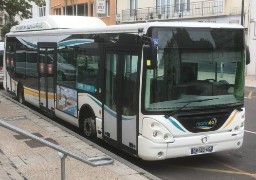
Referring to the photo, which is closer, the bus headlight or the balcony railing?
the bus headlight

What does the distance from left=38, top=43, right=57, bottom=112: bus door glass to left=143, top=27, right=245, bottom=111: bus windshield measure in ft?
16.6

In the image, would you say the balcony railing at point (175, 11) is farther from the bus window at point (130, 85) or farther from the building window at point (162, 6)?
the bus window at point (130, 85)

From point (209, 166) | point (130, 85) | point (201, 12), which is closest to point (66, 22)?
point (130, 85)

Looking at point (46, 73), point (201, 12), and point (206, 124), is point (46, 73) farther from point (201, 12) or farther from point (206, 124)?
point (201, 12)

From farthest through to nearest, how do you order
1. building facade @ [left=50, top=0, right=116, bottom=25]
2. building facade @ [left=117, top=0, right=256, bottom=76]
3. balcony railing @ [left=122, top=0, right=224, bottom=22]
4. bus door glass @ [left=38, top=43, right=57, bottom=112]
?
building facade @ [left=50, top=0, right=116, bottom=25]
balcony railing @ [left=122, top=0, right=224, bottom=22]
building facade @ [left=117, top=0, right=256, bottom=76]
bus door glass @ [left=38, top=43, right=57, bottom=112]

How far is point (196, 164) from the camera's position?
26.8 ft

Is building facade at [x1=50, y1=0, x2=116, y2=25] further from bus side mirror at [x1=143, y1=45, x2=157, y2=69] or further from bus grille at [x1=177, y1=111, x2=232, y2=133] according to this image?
bus side mirror at [x1=143, y1=45, x2=157, y2=69]

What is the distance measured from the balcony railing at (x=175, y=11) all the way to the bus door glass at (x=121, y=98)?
953 inches

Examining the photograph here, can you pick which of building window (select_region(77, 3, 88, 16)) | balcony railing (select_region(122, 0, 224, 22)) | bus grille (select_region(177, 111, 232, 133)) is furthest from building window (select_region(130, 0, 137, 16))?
bus grille (select_region(177, 111, 232, 133))

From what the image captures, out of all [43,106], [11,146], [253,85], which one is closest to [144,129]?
[11,146]

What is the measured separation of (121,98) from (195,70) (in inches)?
57.8

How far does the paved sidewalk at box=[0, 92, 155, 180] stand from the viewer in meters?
6.60

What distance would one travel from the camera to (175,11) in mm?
34625

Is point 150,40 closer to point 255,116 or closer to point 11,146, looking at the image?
point 11,146
